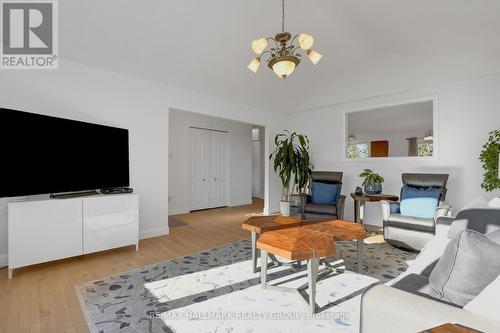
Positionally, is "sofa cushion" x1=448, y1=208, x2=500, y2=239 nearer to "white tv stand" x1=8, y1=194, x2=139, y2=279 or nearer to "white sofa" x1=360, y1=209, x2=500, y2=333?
"white sofa" x1=360, y1=209, x2=500, y2=333

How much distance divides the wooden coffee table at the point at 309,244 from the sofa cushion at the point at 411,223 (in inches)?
36.3

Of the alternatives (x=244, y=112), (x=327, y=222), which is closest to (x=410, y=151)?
(x=244, y=112)

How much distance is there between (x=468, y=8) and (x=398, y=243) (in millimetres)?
2781

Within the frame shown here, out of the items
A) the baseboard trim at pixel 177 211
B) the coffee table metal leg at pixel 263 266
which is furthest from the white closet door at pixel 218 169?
the coffee table metal leg at pixel 263 266

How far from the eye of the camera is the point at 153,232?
12.9 feet

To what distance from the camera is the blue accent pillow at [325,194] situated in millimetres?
4332

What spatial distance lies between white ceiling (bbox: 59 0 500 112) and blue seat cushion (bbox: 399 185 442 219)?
2030 millimetres

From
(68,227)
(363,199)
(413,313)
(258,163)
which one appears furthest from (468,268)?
(258,163)

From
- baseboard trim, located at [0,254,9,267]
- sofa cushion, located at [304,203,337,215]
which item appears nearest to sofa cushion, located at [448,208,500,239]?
sofa cushion, located at [304,203,337,215]

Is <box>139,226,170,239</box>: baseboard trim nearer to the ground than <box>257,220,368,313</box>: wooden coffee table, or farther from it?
nearer to the ground

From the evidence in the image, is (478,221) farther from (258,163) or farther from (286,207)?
(258,163)

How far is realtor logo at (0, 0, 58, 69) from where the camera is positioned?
103 inches

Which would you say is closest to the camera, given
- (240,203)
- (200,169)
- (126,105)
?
(126,105)

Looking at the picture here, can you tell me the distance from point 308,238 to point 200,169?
4575 mm
